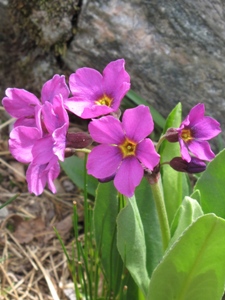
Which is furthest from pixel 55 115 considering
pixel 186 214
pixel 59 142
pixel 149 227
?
pixel 149 227

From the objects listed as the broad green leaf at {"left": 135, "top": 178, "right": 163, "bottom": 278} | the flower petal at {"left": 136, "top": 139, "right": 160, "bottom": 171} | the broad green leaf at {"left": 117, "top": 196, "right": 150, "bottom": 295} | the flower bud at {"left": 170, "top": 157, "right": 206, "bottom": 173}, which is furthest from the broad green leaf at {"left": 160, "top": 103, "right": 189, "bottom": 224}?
the flower petal at {"left": 136, "top": 139, "right": 160, "bottom": 171}

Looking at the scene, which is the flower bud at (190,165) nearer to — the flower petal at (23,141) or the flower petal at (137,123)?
the flower petal at (137,123)

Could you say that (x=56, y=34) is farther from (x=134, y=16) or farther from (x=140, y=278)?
(x=140, y=278)

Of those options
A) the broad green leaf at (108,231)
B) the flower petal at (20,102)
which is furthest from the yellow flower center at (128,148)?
the broad green leaf at (108,231)

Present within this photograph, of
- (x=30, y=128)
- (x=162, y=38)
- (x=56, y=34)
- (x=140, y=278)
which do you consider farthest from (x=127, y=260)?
(x=56, y=34)

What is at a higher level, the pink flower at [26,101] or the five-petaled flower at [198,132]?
the five-petaled flower at [198,132]

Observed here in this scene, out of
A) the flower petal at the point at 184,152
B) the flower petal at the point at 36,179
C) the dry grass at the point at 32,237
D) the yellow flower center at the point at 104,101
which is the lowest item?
the dry grass at the point at 32,237

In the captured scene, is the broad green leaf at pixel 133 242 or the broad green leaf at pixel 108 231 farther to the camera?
the broad green leaf at pixel 108 231

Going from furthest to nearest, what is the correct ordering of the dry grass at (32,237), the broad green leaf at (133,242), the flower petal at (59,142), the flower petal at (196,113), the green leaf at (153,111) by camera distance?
the green leaf at (153,111)
the dry grass at (32,237)
the broad green leaf at (133,242)
the flower petal at (196,113)
the flower petal at (59,142)
